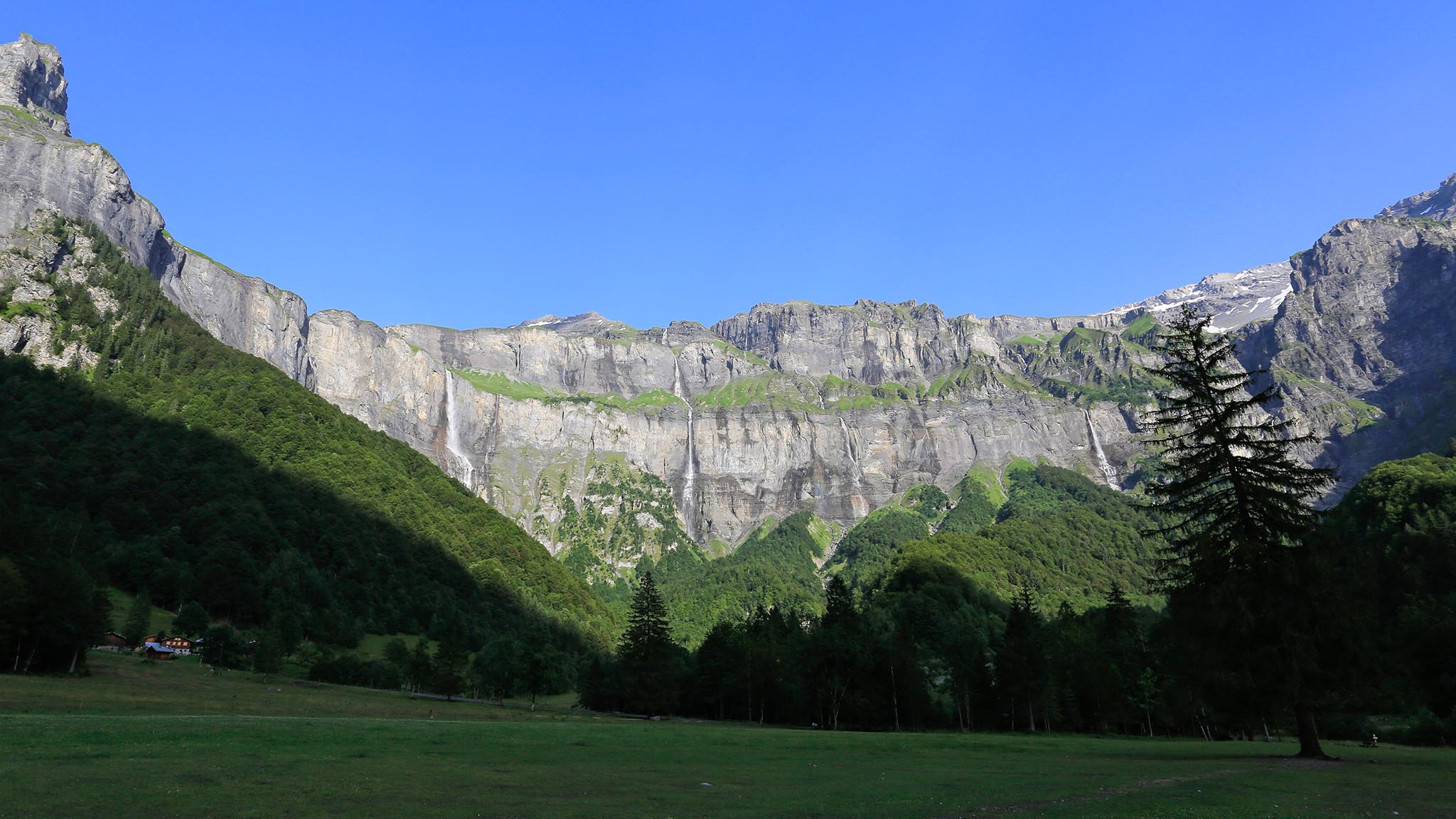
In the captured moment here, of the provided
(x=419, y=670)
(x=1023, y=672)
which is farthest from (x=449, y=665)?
(x=1023, y=672)

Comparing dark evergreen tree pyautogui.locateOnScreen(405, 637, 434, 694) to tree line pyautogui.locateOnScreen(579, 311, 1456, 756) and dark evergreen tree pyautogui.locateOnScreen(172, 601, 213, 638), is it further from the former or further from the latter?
dark evergreen tree pyautogui.locateOnScreen(172, 601, 213, 638)

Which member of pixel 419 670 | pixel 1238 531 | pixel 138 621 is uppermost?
pixel 1238 531

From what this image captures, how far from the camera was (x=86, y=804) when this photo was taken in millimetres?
16969

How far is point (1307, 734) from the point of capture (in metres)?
32.2

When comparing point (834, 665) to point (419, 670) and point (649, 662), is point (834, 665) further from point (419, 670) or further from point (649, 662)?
point (419, 670)

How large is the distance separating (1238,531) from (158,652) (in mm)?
108107

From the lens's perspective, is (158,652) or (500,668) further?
(500,668)

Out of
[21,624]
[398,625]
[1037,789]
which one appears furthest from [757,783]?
[398,625]

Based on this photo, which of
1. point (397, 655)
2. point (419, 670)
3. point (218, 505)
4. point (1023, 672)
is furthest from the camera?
point (218, 505)

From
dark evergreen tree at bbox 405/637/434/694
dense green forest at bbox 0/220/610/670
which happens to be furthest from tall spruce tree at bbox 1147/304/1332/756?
dark evergreen tree at bbox 405/637/434/694

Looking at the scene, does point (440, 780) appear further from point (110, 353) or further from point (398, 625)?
point (110, 353)

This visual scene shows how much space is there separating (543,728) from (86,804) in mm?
38337

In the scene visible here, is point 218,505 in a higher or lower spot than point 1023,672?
higher

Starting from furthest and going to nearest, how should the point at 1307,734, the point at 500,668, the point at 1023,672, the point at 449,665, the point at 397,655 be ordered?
the point at 397,655, the point at 500,668, the point at 449,665, the point at 1023,672, the point at 1307,734
